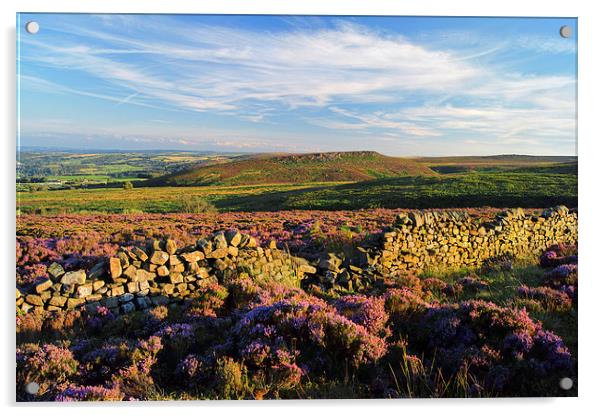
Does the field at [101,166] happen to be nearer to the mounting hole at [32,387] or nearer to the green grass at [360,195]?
the green grass at [360,195]

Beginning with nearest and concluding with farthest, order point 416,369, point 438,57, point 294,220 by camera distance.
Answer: point 416,369 → point 438,57 → point 294,220

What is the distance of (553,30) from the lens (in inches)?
253

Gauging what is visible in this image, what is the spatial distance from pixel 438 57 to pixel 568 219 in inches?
150

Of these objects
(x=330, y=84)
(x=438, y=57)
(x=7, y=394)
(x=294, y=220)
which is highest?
(x=438, y=57)

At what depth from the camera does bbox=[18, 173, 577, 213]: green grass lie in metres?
6.99

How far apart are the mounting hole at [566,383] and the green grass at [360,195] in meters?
3.06

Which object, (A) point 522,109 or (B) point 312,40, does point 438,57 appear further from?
(B) point 312,40

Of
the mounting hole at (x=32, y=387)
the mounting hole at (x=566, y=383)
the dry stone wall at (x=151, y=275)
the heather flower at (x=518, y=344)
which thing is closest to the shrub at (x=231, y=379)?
the dry stone wall at (x=151, y=275)

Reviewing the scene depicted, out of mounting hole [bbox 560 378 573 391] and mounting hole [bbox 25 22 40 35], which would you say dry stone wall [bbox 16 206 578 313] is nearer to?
mounting hole [bbox 560 378 573 391]

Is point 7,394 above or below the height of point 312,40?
below

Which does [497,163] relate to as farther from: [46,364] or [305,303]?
[46,364]

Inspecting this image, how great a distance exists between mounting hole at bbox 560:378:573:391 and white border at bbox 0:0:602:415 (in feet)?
1.62

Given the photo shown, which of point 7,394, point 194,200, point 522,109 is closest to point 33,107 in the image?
point 194,200
